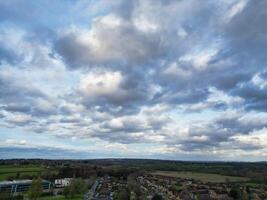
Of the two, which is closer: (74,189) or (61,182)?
(74,189)

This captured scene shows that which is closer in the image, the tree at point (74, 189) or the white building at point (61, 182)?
the tree at point (74, 189)

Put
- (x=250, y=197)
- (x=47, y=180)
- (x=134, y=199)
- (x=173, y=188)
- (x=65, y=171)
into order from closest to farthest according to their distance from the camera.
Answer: (x=134, y=199) → (x=250, y=197) → (x=173, y=188) → (x=47, y=180) → (x=65, y=171)

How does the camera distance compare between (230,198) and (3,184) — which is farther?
(3,184)

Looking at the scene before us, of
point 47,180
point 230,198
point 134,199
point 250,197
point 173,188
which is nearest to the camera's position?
point 134,199

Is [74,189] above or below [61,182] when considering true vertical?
below

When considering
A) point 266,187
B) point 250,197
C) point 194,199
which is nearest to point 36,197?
point 194,199

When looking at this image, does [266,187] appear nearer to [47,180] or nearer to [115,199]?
[115,199]

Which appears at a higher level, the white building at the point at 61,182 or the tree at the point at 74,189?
the white building at the point at 61,182

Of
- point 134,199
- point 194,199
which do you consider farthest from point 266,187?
point 134,199

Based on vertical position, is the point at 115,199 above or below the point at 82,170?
below

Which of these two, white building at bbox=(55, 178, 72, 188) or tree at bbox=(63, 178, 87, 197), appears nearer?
tree at bbox=(63, 178, 87, 197)

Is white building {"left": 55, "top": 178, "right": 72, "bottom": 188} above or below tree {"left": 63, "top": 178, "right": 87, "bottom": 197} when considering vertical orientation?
above
